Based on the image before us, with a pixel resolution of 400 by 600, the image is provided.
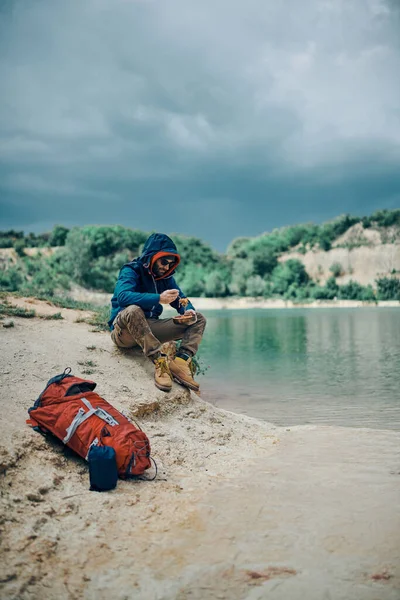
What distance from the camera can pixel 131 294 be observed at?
5246 millimetres

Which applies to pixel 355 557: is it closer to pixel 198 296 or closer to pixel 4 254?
pixel 198 296

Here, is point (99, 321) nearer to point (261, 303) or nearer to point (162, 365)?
point (162, 365)

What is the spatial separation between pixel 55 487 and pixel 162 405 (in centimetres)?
182

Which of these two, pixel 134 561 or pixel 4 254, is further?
pixel 4 254

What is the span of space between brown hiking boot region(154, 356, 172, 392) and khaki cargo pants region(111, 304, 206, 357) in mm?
115

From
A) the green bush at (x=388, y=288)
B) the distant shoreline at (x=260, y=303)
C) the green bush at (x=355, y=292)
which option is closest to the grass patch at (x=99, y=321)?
the distant shoreline at (x=260, y=303)

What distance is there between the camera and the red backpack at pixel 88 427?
3.72m

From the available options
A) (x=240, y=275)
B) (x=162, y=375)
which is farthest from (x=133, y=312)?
(x=240, y=275)

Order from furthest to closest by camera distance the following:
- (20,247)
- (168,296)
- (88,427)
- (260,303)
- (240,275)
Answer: (240,275) → (20,247) → (260,303) → (168,296) → (88,427)

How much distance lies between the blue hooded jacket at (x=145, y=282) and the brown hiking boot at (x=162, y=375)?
21.9 inches

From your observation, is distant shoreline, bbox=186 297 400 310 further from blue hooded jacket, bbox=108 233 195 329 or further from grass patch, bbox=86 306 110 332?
blue hooded jacket, bbox=108 233 195 329

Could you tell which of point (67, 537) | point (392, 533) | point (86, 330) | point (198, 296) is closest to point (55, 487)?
point (67, 537)

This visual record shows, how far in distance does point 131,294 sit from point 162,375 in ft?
3.02

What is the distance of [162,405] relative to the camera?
17.0ft
